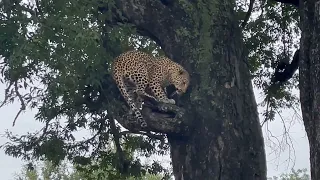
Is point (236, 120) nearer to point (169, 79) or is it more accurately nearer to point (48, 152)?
point (169, 79)

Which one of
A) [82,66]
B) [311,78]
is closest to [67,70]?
[82,66]

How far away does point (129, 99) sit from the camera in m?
8.03

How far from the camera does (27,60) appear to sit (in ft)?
24.1

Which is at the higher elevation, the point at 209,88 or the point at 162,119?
the point at 209,88


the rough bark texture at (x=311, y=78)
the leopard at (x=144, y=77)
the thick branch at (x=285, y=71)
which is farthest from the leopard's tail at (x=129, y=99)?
the rough bark texture at (x=311, y=78)

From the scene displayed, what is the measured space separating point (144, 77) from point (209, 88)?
0.75 metres

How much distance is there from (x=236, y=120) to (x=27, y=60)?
2.43 metres

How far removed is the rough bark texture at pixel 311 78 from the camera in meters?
5.70

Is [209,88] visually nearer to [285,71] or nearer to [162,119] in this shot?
[162,119]

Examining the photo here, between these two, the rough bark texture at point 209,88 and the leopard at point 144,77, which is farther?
the leopard at point 144,77

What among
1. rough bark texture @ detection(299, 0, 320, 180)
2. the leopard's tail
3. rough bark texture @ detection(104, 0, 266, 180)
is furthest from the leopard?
rough bark texture @ detection(299, 0, 320, 180)

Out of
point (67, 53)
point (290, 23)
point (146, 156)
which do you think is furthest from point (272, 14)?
point (67, 53)

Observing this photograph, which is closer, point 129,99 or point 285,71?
point 129,99

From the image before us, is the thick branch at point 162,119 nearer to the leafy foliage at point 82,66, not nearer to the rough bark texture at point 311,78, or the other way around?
the leafy foliage at point 82,66
